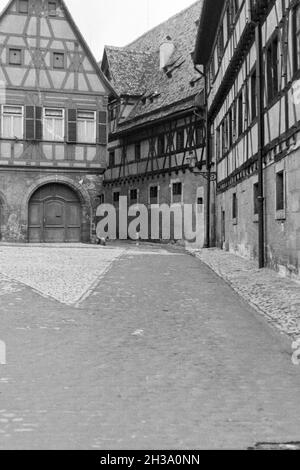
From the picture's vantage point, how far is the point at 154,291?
11914 millimetres

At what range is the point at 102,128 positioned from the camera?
96.4 feet

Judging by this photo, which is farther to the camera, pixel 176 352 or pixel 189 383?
pixel 176 352

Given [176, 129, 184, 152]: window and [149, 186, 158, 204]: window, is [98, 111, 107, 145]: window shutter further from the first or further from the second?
[149, 186, 158, 204]: window

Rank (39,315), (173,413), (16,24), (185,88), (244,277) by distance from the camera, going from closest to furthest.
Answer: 1. (173,413)
2. (39,315)
3. (244,277)
4. (16,24)
5. (185,88)

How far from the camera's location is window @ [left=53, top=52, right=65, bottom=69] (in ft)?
94.8

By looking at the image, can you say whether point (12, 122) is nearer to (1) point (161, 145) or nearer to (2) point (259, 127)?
(1) point (161, 145)

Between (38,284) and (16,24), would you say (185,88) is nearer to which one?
(16,24)

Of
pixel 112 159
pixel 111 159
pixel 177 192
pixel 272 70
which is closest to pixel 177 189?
pixel 177 192

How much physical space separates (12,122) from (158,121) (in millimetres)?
7819

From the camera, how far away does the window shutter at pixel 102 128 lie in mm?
29312

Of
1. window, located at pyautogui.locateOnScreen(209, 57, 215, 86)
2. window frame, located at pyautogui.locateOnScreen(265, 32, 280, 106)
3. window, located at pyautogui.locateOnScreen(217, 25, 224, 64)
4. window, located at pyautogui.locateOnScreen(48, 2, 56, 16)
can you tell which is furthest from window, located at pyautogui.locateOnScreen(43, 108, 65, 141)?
window frame, located at pyautogui.locateOnScreen(265, 32, 280, 106)

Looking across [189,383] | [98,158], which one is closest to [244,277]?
[189,383]

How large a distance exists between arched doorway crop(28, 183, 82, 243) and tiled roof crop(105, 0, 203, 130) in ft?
22.5
